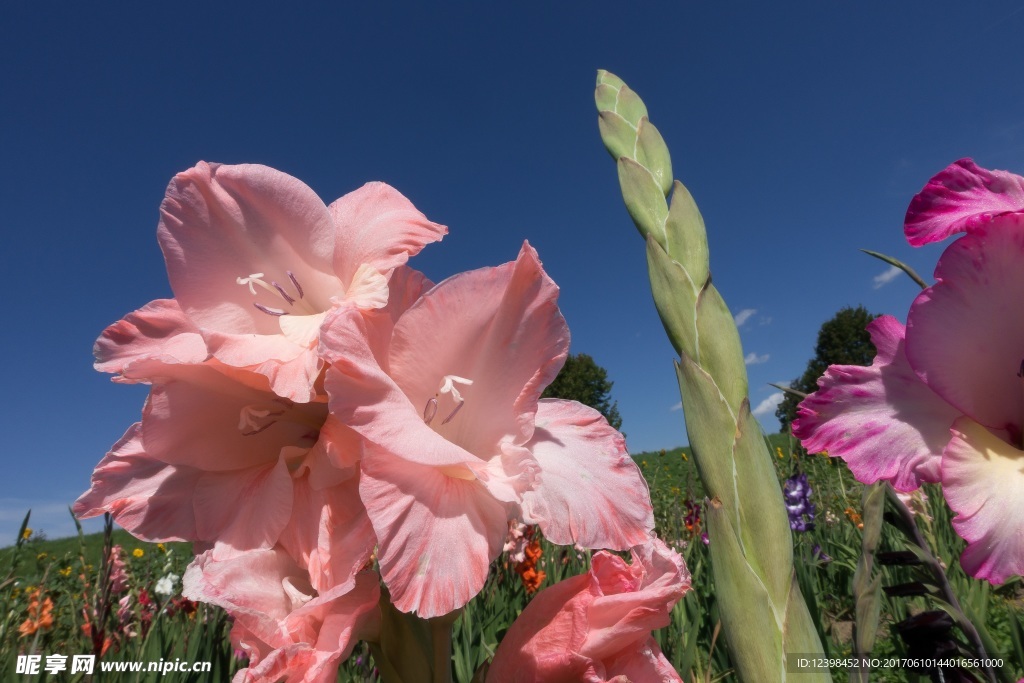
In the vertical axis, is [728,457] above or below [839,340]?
below

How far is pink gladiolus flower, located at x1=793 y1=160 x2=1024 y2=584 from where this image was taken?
72 centimetres

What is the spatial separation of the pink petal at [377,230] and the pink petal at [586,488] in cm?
28

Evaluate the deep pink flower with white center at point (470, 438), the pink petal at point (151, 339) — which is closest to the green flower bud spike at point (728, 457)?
the deep pink flower with white center at point (470, 438)

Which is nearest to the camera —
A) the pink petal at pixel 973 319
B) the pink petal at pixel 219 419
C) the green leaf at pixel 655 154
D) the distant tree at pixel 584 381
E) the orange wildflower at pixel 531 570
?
the pink petal at pixel 219 419

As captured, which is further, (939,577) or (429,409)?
(939,577)

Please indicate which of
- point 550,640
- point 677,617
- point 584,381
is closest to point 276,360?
point 550,640

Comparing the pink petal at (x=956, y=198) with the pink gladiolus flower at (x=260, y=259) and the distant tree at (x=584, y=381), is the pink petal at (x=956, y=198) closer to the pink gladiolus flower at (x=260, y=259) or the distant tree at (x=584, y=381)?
the pink gladiolus flower at (x=260, y=259)

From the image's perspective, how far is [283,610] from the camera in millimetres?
609

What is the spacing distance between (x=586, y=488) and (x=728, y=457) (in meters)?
0.18

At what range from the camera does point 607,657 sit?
72 centimetres

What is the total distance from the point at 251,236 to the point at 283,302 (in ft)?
0.30

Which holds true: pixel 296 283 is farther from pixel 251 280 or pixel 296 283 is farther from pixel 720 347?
pixel 720 347

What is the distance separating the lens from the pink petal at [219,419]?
0.63 m

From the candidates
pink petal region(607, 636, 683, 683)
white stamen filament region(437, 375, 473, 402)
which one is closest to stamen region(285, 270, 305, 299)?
white stamen filament region(437, 375, 473, 402)
